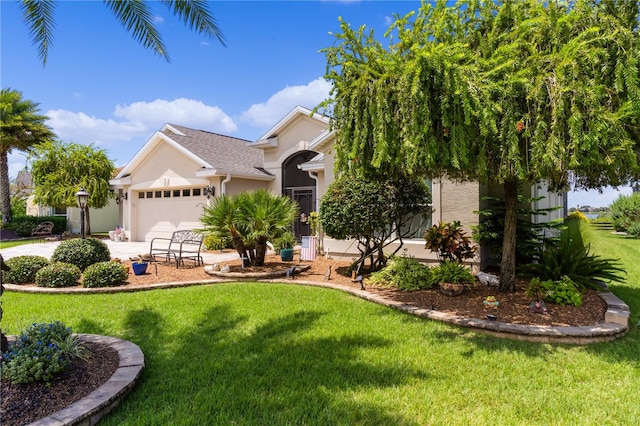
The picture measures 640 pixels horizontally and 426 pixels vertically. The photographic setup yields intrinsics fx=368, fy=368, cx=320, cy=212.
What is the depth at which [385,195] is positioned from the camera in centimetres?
891

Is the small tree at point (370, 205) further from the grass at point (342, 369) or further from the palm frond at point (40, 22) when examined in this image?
the palm frond at point (40, 22)

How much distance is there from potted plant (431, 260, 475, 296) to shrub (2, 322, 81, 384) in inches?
248

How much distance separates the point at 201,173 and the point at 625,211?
25366 mm

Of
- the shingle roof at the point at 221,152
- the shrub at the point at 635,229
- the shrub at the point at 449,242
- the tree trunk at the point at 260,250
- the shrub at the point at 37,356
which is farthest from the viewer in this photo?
the shrub at the point at 635,229

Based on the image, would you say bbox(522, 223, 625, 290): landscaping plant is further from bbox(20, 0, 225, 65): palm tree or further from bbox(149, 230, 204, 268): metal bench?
bbox(149, 230, 204, 268): metal bench

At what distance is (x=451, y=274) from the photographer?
7.90 metres

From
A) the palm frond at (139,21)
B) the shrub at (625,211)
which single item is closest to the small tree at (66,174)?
the palm frond at (139,21)

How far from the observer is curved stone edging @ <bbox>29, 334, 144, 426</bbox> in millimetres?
3197

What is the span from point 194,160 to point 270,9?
10.8 meters

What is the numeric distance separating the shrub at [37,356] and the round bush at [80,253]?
6.82 m

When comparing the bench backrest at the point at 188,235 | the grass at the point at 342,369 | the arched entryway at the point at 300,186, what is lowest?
the grass at the point at 342,369

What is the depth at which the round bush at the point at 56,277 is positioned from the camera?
28.7ft

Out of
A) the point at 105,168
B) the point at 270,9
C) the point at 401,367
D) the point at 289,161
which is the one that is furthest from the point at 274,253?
the point at 105,168

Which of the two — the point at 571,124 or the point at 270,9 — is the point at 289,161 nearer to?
the point at 270,9
